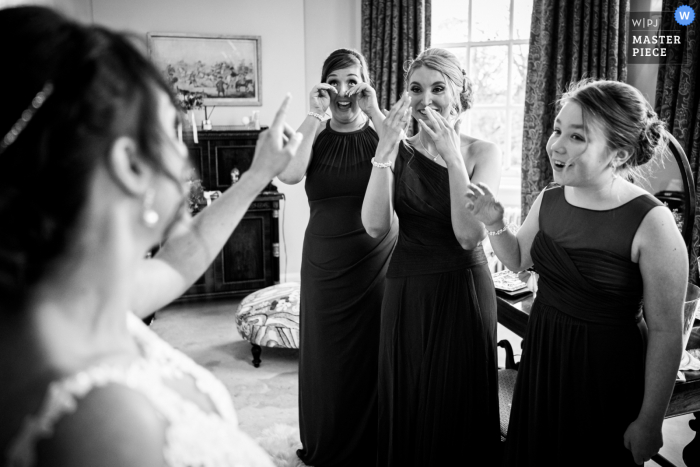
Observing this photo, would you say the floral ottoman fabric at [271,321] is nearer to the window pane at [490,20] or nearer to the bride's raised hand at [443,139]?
the bride's raised hand at [443,139]

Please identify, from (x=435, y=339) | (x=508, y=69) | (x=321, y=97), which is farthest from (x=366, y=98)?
(x=508, y=69)

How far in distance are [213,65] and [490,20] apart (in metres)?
2.58

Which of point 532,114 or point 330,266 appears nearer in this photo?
point 330,266

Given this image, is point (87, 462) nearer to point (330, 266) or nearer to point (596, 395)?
point (596, 395)

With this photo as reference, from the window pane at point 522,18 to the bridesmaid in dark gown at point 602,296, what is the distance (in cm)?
367

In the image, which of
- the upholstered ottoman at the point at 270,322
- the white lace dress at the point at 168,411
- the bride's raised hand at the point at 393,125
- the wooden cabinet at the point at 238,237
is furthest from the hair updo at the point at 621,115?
the wooden cabinet at the point at 238,237

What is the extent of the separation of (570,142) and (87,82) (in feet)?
4.42

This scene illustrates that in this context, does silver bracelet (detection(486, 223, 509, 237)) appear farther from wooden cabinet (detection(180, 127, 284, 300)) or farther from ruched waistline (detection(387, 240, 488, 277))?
wooden cabinet (detection(180, 127, 284, 300))

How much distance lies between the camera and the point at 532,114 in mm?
4492

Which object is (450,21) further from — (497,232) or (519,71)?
(497,232)

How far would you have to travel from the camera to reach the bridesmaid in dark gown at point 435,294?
1897mm

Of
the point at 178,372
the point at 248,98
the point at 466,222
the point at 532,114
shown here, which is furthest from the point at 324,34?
the point at 178,372

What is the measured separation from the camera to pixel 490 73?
5227 millimetres

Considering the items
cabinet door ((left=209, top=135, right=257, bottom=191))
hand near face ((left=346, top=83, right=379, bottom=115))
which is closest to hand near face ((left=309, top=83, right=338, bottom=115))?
hand near face ((left=346, top=83, right=379, bottom=115))
